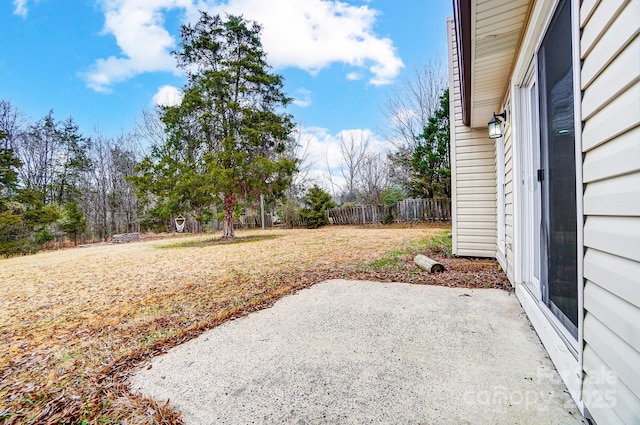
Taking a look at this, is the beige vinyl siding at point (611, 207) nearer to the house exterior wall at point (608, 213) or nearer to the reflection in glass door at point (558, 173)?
the house exterior wall at point (608, 213)

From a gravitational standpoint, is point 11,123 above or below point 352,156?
above

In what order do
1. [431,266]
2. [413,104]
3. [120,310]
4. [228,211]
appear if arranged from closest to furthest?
[120,310], [431,266], [228,211], [413,104]

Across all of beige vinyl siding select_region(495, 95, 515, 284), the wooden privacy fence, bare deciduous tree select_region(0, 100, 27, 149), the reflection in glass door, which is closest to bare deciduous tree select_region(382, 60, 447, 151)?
the wooden privacy fence

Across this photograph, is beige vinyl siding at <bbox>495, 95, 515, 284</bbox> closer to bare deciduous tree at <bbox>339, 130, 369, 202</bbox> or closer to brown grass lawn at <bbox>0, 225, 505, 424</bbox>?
brown grass lawn at <bbox>0, 225, 505, 424</bbox>

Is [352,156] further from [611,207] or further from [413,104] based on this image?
[611,207]

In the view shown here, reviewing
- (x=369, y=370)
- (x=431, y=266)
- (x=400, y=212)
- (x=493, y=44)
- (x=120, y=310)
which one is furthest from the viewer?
(x=400, y=212)

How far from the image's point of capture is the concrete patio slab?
1312mm

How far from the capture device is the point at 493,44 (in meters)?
2.48

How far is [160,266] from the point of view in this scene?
562 cm

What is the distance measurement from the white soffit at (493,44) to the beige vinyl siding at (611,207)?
1.08 metres

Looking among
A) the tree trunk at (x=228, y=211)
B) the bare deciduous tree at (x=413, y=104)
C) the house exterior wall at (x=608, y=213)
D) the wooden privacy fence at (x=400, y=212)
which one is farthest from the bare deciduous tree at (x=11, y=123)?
the house exterior wall at (x=608, y=213)

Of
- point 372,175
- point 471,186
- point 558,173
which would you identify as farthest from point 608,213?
point 372,175

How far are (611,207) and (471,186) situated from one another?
4.20 metres

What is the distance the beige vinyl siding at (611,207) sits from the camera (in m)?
0.87
